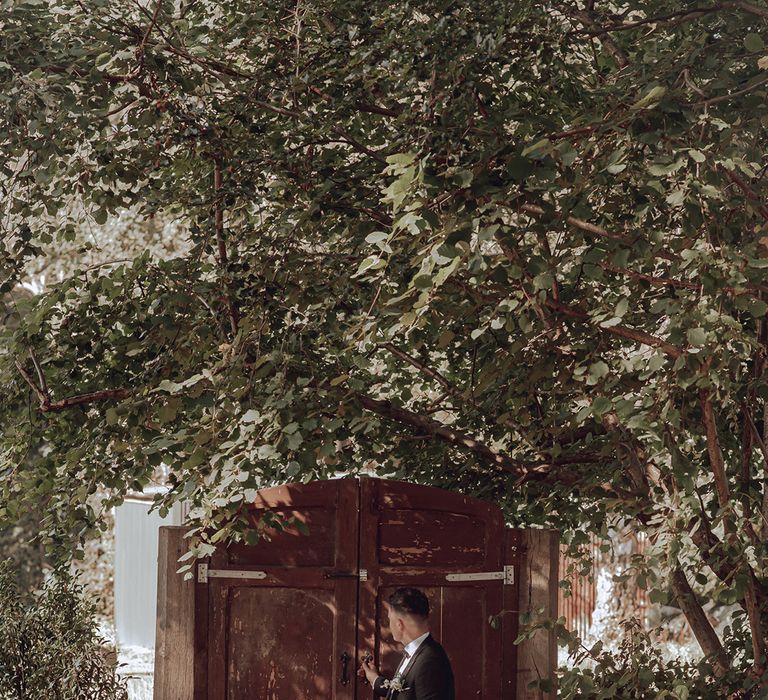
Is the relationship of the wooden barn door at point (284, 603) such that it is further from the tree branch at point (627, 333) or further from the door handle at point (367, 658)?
the tree branch at point (627, 333)

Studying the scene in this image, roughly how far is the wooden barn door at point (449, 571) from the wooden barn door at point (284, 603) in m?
0.12

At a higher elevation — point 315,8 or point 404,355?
point 315,8

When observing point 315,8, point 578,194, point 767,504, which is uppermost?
point 315,8

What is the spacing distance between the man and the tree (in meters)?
0.91

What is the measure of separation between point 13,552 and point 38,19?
52.2 feet

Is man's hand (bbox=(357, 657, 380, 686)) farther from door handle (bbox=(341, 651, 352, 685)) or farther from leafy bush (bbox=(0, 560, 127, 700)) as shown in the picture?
leafy bush (bbox=(0, 560, 127, 700))

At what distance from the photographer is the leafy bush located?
25.7ft

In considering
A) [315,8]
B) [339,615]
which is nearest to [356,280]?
[315,8]

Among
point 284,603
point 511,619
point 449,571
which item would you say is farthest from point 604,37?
point 284,603

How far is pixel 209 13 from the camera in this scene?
22.9 feet

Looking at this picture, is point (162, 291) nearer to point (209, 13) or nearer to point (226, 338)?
point (226, 338)

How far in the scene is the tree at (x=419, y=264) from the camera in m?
4.77

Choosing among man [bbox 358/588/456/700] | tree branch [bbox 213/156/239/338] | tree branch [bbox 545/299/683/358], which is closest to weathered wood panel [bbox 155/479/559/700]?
man [bbox 358/588/456/700]

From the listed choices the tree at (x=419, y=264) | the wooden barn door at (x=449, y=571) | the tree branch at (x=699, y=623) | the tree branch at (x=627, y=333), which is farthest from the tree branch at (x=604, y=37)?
the tree branch at (x=699, y=623)
